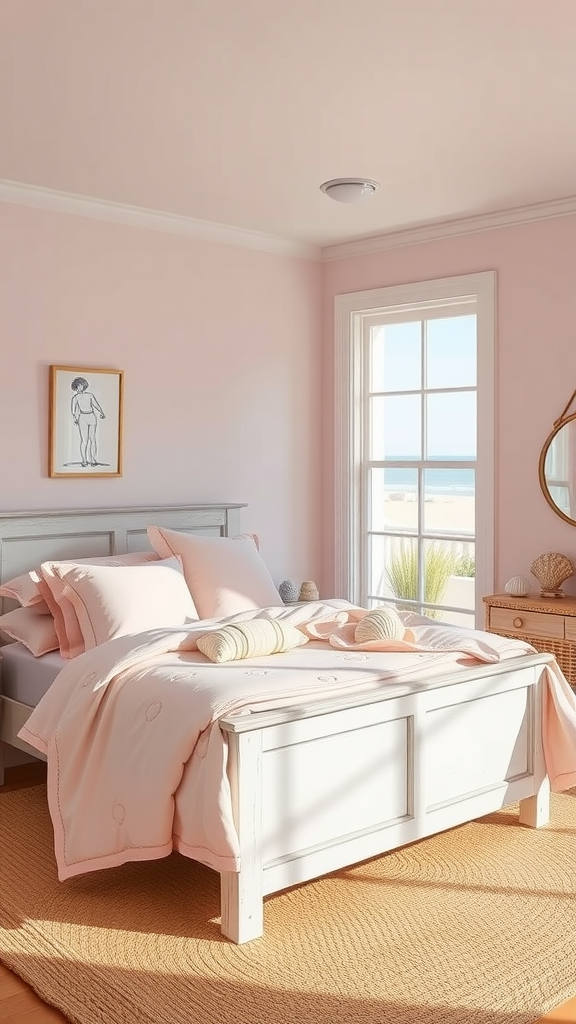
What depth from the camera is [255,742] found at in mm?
2742

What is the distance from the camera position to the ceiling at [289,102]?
271 cm

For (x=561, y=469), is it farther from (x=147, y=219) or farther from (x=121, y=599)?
(x=147, y=219)

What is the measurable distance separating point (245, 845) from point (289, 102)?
2.40 metres

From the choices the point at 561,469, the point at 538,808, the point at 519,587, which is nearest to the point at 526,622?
the point at 519,587

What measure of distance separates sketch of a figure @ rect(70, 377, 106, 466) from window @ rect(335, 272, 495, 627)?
160cm

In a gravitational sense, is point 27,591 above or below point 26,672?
above

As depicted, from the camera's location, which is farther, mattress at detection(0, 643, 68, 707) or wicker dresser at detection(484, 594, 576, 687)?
wicker dresser at detection(484, 594, 576, 687)

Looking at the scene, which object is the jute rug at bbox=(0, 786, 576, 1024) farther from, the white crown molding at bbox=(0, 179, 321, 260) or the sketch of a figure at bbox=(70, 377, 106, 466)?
the white crown molding at bbox=(0, 179, 321, 260)

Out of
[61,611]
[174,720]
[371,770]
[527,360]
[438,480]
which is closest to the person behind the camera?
[174,720]

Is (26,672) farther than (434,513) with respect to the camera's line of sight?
No

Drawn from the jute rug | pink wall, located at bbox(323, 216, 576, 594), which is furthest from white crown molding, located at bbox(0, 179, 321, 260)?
the jute rug

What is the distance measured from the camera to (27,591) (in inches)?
158

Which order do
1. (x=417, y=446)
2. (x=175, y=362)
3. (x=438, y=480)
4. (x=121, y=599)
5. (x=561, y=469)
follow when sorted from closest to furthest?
(x=121, y=599), (x=561, y=469), (x=175, y=362), (x=438, y=480), (x=417, y=446)

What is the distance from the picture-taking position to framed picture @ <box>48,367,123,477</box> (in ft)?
14.8
